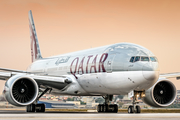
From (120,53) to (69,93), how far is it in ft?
17.0

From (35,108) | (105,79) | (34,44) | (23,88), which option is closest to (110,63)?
(105,79)

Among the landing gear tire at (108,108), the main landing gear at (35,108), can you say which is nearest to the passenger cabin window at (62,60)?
the main landing gear at (35,108)

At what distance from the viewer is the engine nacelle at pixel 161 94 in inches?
749

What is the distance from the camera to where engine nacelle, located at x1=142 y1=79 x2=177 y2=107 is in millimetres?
19016

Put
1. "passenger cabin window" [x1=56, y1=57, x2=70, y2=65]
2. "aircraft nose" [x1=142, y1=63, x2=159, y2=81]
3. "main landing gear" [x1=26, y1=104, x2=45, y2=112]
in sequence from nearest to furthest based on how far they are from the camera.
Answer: "aircraft nose" [x1=142, y1=63, x2=159, y2=81] → "main landing gear" [x1=26, y1=104, x2=45, y2=112] → "passenger cabin window" [x1=56, y1=57, x2=70, y2=65]

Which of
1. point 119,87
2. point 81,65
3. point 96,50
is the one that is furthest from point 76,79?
point 119,87

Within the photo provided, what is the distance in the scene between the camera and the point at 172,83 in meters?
19.5

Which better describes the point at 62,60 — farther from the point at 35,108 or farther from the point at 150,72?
the point at 150,72

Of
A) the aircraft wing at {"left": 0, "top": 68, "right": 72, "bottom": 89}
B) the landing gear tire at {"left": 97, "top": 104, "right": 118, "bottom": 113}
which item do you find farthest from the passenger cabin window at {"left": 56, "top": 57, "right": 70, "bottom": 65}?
the landing gear tire at {"left": 97, "top": 104, "right": 118, "bottom": 113}

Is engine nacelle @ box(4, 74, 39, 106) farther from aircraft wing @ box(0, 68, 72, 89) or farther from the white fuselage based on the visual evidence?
the white fuselage

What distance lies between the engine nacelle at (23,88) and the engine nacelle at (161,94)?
21.3ft

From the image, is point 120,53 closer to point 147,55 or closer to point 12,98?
point 147,55

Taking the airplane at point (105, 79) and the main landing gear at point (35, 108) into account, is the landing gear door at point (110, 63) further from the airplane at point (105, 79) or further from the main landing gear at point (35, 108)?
the main landing gear at point (35, 108)

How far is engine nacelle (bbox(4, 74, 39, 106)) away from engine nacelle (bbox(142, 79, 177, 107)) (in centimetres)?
648
